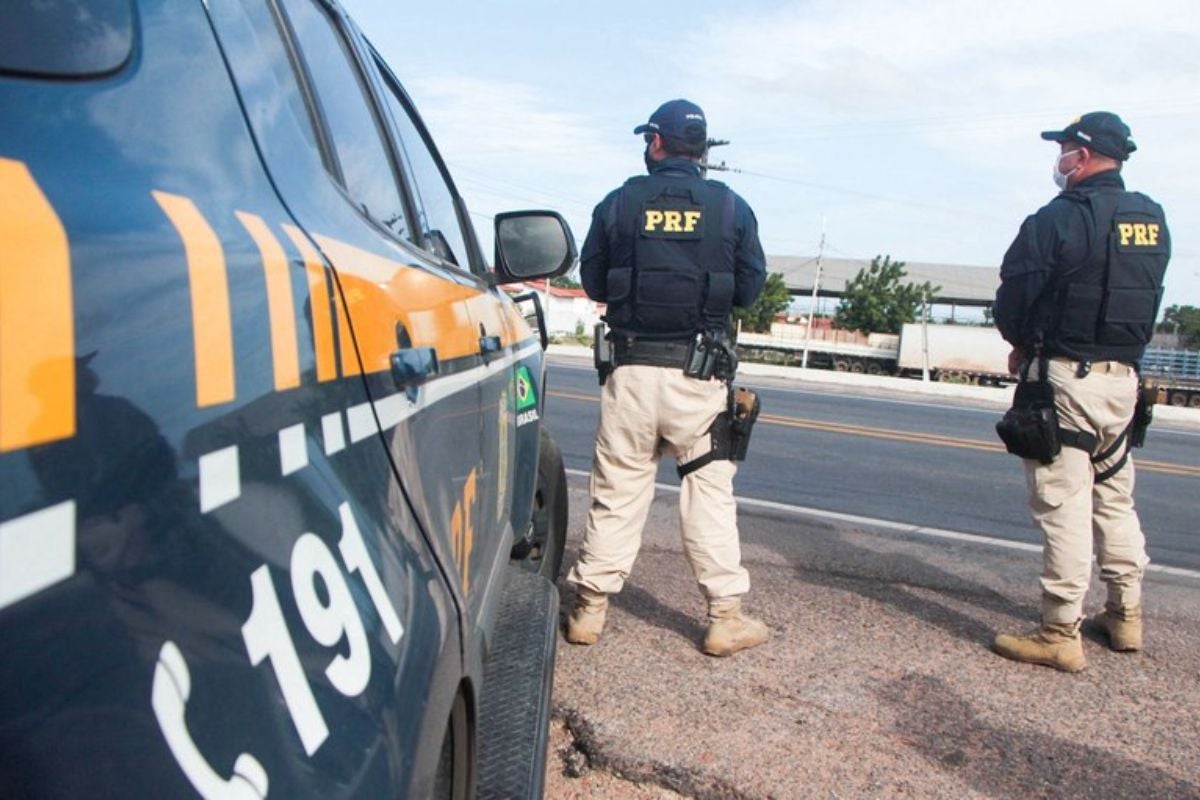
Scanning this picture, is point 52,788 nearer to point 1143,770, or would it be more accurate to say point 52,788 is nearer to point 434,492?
point 434,492

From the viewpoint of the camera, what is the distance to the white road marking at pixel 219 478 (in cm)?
80

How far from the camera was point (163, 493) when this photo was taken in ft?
2.45

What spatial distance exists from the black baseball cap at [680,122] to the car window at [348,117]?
1.79 m

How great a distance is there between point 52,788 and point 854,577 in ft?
15.0

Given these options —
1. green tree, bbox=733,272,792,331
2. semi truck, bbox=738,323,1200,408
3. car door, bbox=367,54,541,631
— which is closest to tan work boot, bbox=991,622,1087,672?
car door, bbox=367,54,541,631

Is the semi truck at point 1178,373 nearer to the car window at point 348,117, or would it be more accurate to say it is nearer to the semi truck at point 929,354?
the semi truck at point 929,354

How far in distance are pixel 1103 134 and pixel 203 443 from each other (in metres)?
3.74

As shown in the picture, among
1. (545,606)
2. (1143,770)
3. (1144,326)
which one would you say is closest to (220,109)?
(545,606)

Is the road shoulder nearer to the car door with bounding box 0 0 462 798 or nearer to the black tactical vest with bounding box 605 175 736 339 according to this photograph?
the black tactical vest with bounding box 605 175 736 339

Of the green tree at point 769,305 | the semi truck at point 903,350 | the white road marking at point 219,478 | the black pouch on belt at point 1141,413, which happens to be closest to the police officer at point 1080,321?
the black pouch on belt at point 1141,413

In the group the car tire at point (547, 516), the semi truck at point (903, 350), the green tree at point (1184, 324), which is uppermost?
the car tire at point (547, 516)

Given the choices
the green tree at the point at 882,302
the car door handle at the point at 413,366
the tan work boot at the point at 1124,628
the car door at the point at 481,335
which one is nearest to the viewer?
the car door handle at the point at 413,366

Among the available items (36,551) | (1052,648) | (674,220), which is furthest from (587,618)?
(36,551)

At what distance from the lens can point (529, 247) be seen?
3.25 meters
